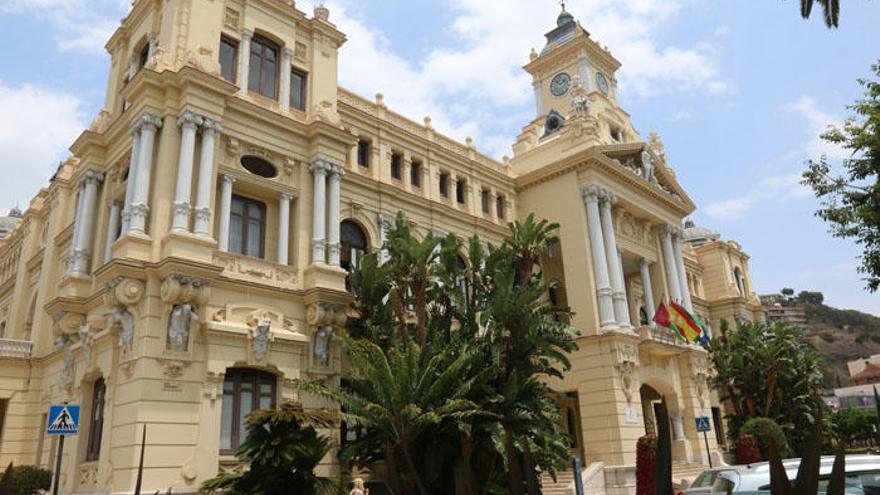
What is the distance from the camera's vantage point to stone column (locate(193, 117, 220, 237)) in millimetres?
19906

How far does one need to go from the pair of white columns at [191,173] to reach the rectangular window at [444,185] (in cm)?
1317

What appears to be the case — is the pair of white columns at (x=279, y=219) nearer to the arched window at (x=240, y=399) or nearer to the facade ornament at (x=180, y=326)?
the facade ornament at (x=180, y=326)

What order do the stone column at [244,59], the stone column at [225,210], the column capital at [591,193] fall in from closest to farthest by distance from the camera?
the stone column at [225,210]
the stone column at [244,59]
the column capital at [591,193]

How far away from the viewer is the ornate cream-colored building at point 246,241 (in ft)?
60.9

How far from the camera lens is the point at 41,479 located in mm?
19719

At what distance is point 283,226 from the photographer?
2247 centimetres

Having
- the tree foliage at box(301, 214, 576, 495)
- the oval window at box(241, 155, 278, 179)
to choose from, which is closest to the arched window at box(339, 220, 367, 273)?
the tree foliage at box(301, 214, 576, 495)

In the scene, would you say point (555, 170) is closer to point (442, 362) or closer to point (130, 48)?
point (442, 362)

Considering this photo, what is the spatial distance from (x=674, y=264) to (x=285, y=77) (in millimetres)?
24518

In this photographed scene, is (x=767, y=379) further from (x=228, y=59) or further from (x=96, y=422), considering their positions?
(x=96, y=422)

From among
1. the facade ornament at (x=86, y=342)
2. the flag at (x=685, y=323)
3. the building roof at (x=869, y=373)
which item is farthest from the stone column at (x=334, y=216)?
the building roof at (x=869, y=373)

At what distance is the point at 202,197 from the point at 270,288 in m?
3.45

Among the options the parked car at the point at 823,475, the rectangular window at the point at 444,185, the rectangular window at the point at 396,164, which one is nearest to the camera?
the parked car at the point at 823,475

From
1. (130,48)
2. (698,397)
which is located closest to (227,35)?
(130,48)
